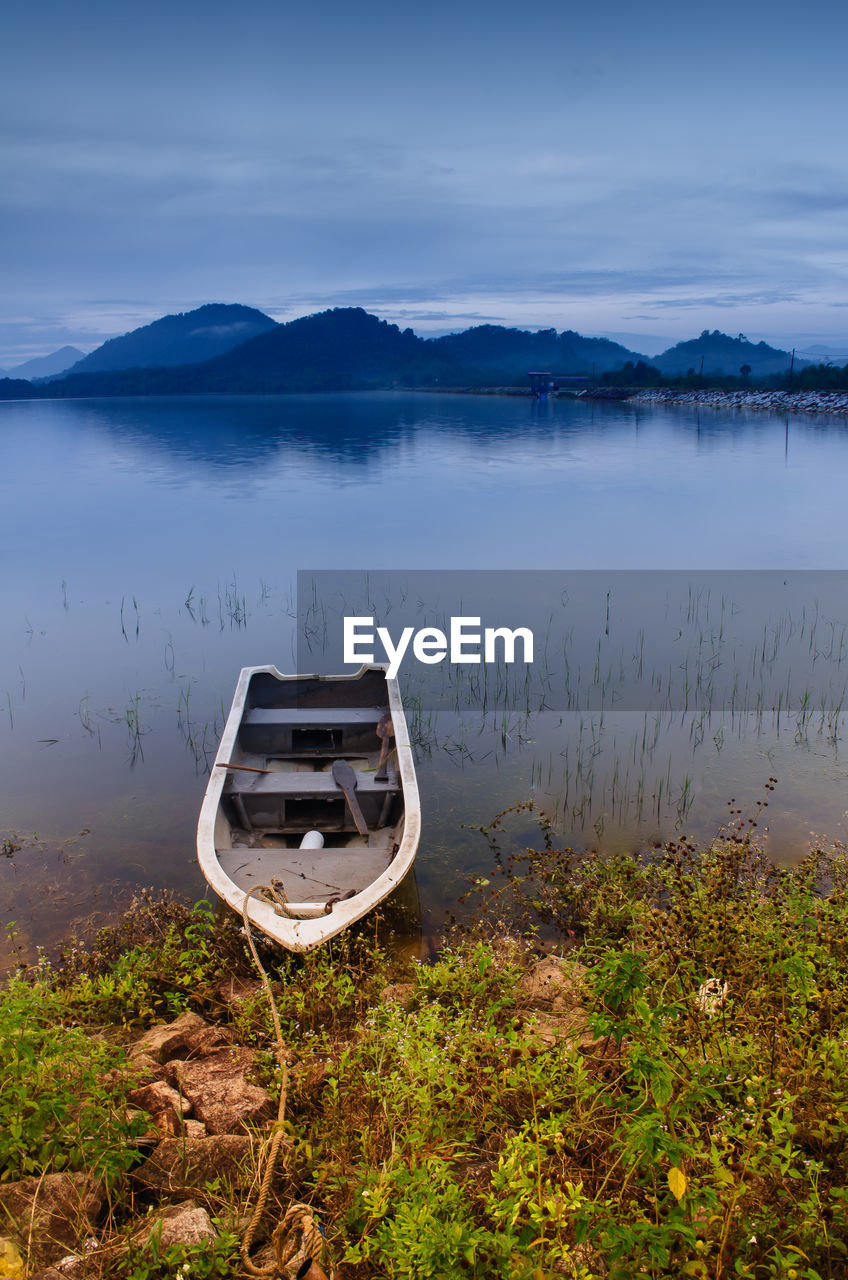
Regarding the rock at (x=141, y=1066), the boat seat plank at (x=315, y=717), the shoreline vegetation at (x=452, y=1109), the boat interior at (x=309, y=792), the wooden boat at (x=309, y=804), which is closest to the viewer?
the shoreline vegetation at (x=452, y=1109)

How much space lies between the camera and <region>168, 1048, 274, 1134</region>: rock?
12.2 ft

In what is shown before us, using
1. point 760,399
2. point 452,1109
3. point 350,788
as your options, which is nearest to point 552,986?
point 452,1109

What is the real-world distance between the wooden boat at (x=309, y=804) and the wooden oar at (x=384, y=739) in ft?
0.06

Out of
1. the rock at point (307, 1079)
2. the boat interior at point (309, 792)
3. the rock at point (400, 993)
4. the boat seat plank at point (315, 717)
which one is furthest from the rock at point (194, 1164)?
the boat seat plank at point (315, 717)

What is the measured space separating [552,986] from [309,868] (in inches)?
79.5

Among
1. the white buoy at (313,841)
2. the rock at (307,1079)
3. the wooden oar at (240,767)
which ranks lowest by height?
the white buoy at (313,841)

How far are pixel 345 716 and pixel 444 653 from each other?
13.1ft

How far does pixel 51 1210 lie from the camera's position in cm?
302

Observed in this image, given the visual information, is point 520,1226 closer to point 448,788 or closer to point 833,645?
point 448,788

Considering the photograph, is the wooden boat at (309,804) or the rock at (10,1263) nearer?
the rock at (10,1263)

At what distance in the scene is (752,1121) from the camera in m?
3.26

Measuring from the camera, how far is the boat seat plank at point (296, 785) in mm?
7203

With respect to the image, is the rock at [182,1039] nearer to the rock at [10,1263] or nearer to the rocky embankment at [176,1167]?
the rocky embankment at [176,1167]

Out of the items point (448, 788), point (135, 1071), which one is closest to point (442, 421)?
point (448, 788)
